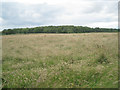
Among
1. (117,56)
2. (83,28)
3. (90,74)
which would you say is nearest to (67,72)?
(90,74)

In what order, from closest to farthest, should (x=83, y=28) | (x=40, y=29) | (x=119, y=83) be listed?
1. (x=119, y=83)
2. (x=40, y=29)
3. (x=83, y=28)

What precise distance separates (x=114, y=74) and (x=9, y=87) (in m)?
3.65

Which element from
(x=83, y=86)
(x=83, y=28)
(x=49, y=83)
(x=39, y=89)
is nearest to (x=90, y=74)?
(x=83, y=86)

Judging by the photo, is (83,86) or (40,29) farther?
(40,29)

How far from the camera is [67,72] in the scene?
16.1 feet

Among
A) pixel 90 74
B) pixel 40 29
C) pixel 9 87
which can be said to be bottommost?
pixel 9 87

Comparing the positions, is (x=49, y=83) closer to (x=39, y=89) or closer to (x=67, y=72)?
(x=39, y=89)

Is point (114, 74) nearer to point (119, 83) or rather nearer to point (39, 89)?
point (119, 83)

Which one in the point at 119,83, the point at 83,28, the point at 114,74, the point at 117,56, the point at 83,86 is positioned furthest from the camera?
the point at 83,28

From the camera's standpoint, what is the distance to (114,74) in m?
4.32

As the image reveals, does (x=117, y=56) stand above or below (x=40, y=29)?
below

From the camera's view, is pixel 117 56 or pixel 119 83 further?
pixel 117 56

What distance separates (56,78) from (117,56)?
3.62 m

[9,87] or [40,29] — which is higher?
[40,29]
